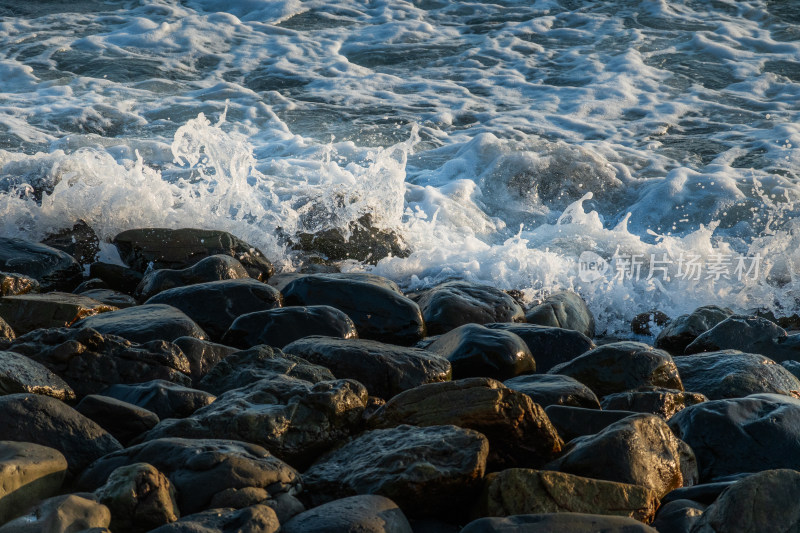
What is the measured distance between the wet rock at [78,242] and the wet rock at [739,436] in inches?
161

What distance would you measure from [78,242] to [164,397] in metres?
3.11

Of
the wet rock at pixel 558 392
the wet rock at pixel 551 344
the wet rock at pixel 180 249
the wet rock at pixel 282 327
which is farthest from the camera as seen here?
the wet rock at pixel 180 249

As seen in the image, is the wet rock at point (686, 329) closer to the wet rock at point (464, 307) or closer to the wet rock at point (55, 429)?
the wet rock at point (464, 307)

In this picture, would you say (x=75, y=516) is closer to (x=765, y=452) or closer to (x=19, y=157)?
(x=765, y=452)

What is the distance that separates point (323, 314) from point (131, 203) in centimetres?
271

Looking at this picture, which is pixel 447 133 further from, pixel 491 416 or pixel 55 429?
pixel 55 429

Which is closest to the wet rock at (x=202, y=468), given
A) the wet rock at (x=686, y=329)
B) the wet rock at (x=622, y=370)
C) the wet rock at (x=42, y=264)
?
the wet rock at (x=622, y=370)

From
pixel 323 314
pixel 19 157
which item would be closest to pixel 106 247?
pixel 19 157

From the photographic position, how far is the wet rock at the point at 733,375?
137 inches

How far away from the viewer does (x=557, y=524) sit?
194 cm

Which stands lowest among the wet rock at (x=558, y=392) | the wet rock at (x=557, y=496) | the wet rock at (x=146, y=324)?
the wet rock at (x=146, y=324)

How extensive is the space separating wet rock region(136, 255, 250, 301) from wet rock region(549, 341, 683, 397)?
2.19 meters

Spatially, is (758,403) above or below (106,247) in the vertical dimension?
above

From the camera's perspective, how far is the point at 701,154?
8.31m
